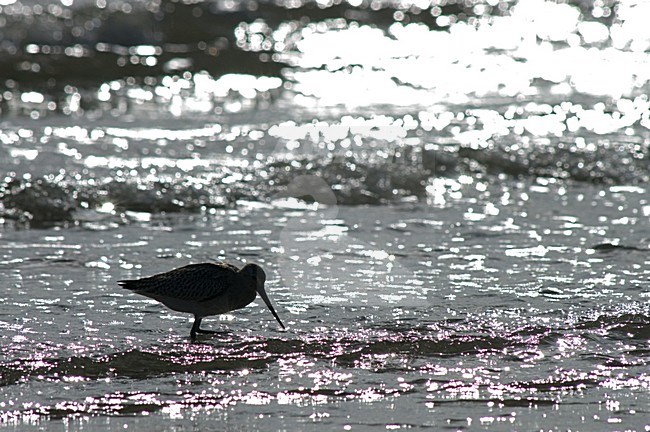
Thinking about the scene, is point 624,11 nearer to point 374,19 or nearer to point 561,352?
point 374,19

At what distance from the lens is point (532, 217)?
30.0 feet

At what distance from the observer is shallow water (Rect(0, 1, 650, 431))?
5.35m

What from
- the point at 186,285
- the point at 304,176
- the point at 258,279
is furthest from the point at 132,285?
the point at 304,176

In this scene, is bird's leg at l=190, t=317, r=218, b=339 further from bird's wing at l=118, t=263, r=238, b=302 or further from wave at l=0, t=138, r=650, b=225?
wave at l=0, t=138, r=650, b=225

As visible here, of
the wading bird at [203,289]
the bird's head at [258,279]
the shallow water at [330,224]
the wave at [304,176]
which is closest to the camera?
the shallow water at [330,224]

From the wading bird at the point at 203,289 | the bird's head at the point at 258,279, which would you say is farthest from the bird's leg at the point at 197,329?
the bird's head at the point at 258,279

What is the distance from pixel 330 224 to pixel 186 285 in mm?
3094

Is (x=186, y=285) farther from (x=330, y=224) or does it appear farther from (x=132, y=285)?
(x=330, y=224)

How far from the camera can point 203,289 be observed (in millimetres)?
6137

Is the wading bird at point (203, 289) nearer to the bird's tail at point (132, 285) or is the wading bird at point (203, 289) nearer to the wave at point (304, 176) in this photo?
the bird's tail at point (132, 285)

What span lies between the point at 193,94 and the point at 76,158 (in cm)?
408

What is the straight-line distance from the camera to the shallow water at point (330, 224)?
535cm

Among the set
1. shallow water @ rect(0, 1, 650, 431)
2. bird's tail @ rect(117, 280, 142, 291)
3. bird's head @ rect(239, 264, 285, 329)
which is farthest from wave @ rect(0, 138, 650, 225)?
bird's head @ rect(239, 264, 285, 329)

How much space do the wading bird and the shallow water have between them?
0.17m
